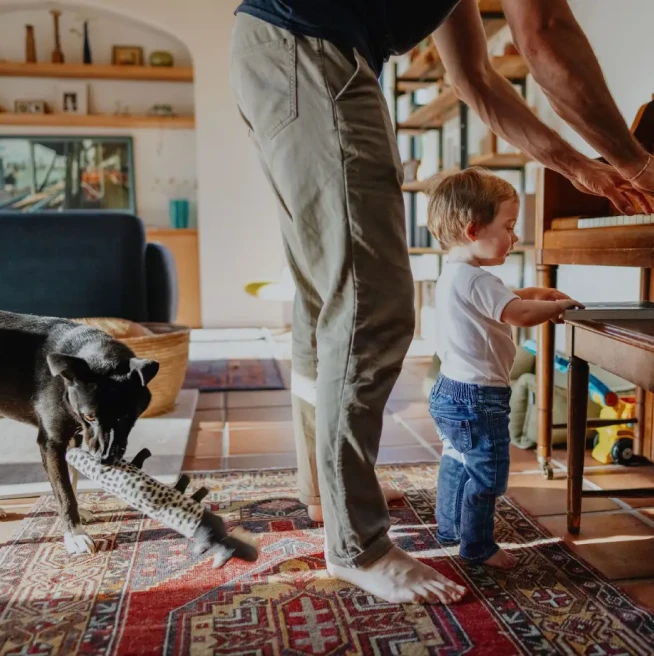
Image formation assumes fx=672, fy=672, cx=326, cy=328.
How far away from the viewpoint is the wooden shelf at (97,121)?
552 cm

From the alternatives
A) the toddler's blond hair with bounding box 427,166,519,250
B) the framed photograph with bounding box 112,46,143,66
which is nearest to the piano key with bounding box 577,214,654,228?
the toddler's blond hair with bounding box 427,166,519,250

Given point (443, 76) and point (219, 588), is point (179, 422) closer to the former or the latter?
point (219, 588)

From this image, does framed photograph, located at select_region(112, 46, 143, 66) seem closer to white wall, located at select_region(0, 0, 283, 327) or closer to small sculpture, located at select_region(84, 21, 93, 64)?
white wall, located at select_region(0, 0, 283, 327)

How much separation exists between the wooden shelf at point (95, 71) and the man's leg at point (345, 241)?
4.95m

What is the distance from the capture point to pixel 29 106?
225 inches

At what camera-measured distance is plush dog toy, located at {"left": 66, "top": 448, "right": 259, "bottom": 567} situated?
121cm

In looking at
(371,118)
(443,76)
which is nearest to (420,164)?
(443,76)

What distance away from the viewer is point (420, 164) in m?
4.46

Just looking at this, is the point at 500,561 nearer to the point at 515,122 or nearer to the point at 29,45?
the point at 515,122

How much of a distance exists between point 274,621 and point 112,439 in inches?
16.8

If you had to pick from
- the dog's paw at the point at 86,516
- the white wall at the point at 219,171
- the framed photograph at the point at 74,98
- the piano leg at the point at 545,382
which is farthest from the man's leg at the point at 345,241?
the framed photograph at the point at 74,98

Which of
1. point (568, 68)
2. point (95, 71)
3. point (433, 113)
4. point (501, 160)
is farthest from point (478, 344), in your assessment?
point (95, 71)

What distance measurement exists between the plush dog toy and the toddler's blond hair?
0.70 meters

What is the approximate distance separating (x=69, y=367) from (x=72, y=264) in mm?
1249
